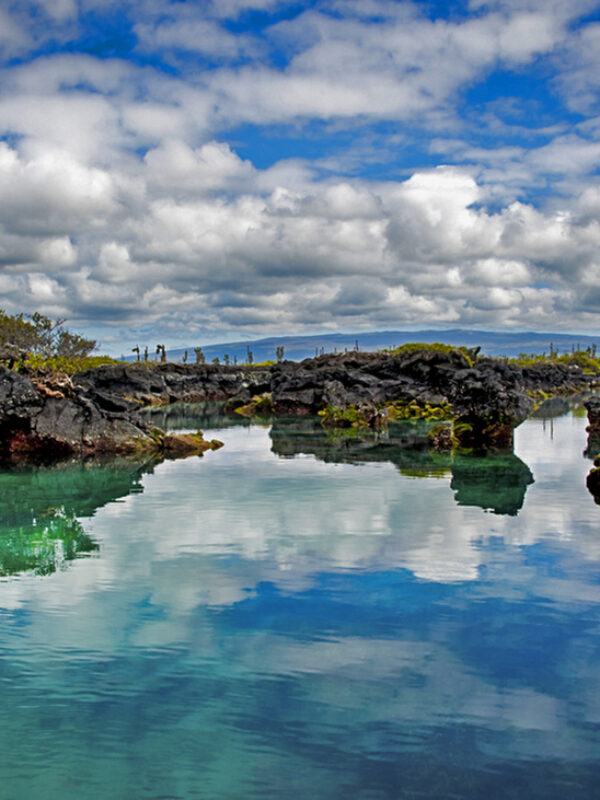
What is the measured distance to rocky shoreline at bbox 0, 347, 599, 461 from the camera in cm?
2986

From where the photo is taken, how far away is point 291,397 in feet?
192

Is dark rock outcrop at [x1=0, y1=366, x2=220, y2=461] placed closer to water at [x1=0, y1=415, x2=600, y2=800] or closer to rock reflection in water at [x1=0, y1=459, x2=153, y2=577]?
rock reflection in water at [x1=0, y1=459, x2=153, y2=577]

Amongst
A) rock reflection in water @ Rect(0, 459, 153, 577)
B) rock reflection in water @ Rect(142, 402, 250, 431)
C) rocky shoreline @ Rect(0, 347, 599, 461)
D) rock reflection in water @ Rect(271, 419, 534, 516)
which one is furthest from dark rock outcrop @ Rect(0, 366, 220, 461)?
rock reflection in water @ Rect(142, 402, 250, 431)

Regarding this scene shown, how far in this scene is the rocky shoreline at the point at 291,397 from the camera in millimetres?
29859

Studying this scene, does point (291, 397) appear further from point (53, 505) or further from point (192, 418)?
point (53, 505)

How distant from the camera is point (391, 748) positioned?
6.67 metres

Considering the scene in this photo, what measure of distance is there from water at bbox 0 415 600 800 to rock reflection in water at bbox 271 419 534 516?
55.1 inches

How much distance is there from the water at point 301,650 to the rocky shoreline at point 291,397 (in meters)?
12.0

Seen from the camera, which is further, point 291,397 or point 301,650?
point 291,397

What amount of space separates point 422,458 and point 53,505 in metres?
15.2

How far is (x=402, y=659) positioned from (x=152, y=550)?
22.8 feet

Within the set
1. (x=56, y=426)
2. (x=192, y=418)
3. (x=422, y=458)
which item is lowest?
(x=422, y=458)

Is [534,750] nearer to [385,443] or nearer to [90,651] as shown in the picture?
[90,651]

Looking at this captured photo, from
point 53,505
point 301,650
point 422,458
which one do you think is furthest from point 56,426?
point 301,650
